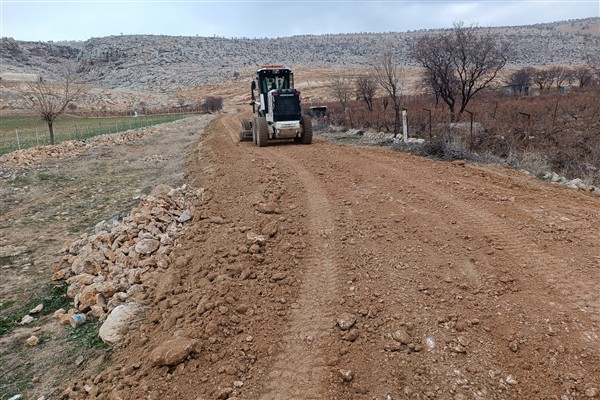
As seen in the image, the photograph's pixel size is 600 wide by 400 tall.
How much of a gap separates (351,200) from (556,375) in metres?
4.68

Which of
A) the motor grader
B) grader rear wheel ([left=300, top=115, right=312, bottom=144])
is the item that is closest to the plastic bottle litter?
the motor grader

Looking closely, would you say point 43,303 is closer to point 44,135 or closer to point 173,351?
point 173,351

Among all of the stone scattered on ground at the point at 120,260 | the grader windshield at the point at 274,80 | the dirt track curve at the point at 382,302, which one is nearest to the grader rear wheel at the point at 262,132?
the grader windshield at the point at 274,80

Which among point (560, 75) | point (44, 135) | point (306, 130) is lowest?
point (306, 130)

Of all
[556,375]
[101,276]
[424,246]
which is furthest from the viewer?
[101,276]

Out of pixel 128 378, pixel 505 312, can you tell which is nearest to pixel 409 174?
pixel 505 312

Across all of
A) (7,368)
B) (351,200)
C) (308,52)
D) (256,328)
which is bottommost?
(7,368)

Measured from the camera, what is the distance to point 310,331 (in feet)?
13.1

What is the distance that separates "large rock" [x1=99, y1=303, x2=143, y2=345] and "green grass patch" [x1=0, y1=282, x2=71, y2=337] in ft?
3.96

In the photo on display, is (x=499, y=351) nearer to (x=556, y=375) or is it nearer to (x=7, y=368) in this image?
(x=556, y=375)

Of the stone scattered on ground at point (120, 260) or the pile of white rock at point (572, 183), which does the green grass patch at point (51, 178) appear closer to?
the stone scattered on ground at point (120, 260)

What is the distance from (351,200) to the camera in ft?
25.1

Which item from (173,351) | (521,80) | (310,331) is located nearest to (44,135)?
(173,351)

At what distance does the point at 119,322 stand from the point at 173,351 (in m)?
1.28
